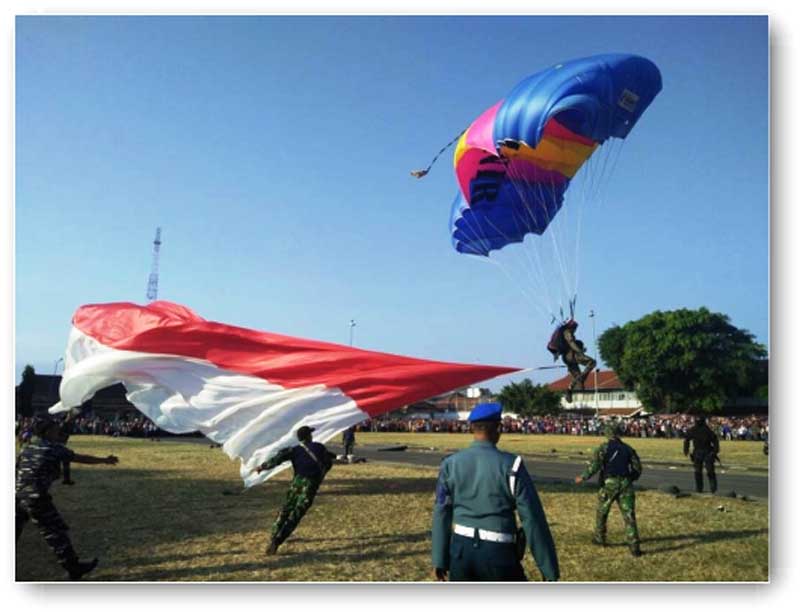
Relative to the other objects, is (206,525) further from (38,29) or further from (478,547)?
(38,29)

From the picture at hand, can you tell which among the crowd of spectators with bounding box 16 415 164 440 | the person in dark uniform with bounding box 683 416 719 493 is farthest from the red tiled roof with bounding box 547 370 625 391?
the person in dark uniform with bounding box 683 416 719 493

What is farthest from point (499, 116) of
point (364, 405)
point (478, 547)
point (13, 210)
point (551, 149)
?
point (478, 547)

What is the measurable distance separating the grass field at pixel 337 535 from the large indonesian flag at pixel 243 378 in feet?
3.68

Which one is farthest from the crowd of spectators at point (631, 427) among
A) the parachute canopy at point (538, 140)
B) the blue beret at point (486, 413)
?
the blue beret at point (486, 413)

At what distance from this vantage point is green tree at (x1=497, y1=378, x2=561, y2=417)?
52.5 metres

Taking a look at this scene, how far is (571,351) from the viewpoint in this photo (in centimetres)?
1121

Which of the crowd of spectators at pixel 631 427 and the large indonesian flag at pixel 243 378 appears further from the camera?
the crowd of spectators at pixel 631 427

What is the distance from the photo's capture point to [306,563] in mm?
6074

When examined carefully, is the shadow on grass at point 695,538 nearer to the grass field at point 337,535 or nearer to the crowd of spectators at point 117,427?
the grass field at point 337,535

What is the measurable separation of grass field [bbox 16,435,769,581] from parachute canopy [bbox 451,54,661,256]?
4.88 meters

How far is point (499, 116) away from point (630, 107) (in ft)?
6.37

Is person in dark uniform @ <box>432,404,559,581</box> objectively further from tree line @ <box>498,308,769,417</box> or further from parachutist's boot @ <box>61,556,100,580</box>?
tree line @ <box>498,308,769,417</box>

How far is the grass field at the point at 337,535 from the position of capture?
19.3 ft

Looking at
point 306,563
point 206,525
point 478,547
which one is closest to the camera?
point 478,547
